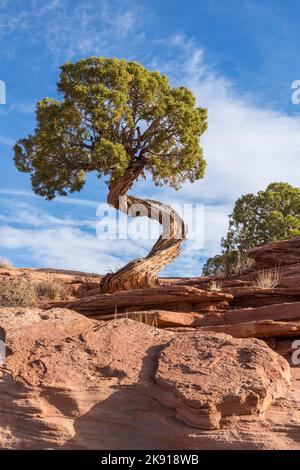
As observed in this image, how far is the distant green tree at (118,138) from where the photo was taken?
1838 centimetres

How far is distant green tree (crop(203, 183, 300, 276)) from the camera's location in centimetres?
2531

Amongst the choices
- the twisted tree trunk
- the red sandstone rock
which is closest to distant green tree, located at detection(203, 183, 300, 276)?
the twisted tree trunk

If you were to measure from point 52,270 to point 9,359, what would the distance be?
1616 cm

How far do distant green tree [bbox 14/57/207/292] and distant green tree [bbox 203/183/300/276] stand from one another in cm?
655

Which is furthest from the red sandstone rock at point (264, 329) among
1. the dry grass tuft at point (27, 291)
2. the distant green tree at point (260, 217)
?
the distant green tree at point (260, 217)

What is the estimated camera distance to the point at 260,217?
26297 mm

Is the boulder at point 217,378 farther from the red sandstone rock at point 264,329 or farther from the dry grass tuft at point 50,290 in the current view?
the dry grass tuft at point 50,290

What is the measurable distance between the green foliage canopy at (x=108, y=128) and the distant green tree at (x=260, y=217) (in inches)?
258

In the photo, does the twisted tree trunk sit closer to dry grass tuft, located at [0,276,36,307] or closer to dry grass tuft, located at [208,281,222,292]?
dry grass tuft, located at [0,276,36,307]

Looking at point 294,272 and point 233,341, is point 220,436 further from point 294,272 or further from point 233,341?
point 294,272

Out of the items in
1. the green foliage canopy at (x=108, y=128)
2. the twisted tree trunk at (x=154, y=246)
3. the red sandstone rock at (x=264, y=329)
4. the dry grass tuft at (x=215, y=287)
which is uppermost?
the green foliage canopy at (x=108, y=128)

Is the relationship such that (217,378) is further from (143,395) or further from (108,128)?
(108,128)

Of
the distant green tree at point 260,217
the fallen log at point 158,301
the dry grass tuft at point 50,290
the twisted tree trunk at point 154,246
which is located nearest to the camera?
the fallen log at point 158,301

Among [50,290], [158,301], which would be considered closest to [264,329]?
[158,301]
